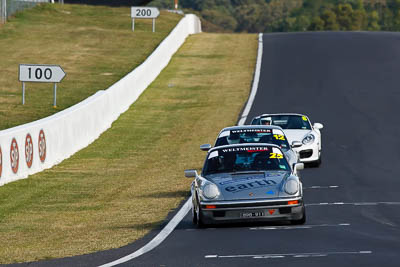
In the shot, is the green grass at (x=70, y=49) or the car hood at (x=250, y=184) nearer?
the car hood at (x=250, y=184)

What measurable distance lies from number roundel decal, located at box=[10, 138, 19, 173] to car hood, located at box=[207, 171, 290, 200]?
672cm

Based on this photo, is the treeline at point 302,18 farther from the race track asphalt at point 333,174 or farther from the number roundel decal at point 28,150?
the number roundel decal at point 28,150

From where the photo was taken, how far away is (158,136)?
32.2 metres

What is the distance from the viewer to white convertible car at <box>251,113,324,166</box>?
23.9 metres

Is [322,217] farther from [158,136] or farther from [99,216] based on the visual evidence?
[158,136]

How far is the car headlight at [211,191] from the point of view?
14.8 meters

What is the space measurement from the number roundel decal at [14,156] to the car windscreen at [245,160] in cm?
616

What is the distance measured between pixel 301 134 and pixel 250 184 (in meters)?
10.1

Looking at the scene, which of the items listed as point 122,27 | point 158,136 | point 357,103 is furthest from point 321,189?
point 122,27

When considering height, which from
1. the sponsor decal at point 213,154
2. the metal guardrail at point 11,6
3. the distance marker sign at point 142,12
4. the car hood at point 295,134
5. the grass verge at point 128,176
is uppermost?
the metal guardrail at point 11,6

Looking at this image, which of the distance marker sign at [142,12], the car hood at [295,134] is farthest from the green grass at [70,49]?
the car hood at [295,134]

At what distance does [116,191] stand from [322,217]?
253 inches

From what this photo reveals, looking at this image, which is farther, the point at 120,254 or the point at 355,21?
the point at 355,21

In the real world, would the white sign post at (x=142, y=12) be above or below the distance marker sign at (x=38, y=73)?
above
